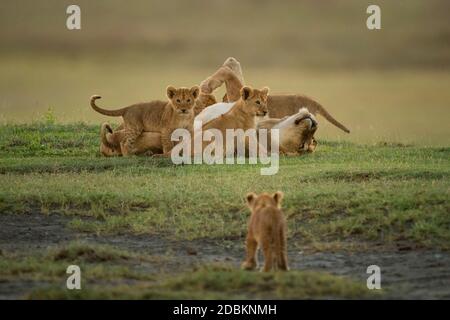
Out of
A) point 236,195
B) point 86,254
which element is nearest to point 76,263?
point 86,254

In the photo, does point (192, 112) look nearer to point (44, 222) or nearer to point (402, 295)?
point (44, 222)

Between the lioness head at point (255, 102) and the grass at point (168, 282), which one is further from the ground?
the lioness head at point (255, 102)

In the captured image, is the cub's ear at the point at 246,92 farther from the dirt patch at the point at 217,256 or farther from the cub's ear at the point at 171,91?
the dirt patch at the point at 217,256

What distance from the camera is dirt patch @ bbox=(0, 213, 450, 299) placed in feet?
27.5

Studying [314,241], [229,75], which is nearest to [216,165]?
[229,75]

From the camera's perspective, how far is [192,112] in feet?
46.0

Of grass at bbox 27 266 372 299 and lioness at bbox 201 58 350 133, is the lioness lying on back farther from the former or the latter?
grass at bbox 27 266 372 299

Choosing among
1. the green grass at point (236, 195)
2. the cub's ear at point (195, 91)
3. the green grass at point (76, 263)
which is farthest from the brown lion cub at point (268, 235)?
the cub's ear at point (195, 91)

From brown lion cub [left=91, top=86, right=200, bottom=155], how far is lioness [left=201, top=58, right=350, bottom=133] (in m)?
1.54

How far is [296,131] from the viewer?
47.4ft

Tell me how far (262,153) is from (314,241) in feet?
13.7

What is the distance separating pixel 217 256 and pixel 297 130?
5.08 meters

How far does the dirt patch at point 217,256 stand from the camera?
8.38 meters
